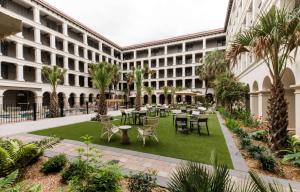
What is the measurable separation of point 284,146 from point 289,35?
3712 millimetres

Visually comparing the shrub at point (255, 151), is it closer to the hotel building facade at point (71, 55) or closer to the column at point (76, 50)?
the hotel building facade at point (71, 55)

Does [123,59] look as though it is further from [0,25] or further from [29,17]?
[0,25]

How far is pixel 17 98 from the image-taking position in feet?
92.3

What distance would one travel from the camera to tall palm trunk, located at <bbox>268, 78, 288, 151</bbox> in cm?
615

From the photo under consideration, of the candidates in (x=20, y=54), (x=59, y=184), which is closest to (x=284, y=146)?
(x=59, y=184)

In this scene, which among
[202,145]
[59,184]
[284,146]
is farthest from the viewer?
[202,145]

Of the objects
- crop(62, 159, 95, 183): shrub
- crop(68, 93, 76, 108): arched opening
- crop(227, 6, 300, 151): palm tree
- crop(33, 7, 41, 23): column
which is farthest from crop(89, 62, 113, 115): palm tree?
crop(68, 93, 76, 108): arched opening

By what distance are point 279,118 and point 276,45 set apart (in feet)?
8.13

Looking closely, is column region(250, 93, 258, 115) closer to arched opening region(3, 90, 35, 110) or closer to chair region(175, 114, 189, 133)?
chair region(175, 114, 189, 133)

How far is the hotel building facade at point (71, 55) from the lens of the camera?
25.9 meters

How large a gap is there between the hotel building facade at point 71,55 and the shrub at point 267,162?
27.6 meters

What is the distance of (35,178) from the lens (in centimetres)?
458

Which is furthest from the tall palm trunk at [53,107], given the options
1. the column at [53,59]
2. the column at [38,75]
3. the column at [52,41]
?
the column at [52,41]

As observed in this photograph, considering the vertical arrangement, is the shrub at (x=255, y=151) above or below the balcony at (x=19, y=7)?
below
